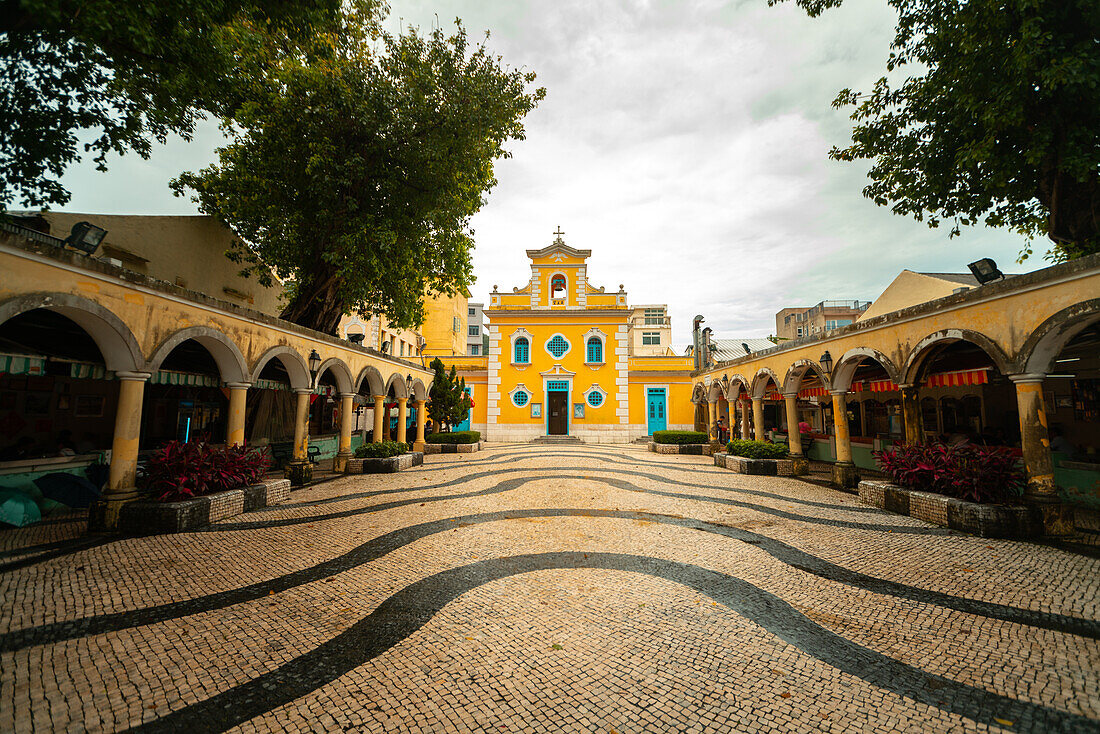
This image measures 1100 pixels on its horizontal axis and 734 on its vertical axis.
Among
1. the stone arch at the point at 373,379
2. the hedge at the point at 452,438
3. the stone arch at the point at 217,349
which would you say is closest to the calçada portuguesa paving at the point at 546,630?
the stone arch at the point at 217,349

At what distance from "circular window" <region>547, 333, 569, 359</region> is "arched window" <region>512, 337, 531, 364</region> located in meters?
1.27

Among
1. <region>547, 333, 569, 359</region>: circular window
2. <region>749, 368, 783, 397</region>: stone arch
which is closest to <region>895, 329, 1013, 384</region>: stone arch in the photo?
<region>749, 368, 783, 397</region>: stone arch

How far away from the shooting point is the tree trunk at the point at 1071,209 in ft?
26.9

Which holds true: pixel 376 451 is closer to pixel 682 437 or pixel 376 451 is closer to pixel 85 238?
pixel 85 238

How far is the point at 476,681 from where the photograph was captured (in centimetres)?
291

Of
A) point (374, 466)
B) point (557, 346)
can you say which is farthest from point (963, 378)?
point (557, 346)

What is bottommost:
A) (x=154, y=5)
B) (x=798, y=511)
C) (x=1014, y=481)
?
(x=798, y=511)

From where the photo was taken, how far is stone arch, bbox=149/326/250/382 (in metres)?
6.69

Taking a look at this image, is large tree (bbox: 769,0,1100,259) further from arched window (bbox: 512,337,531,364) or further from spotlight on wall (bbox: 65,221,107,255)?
arched window (bbox: 512,337,531,364)

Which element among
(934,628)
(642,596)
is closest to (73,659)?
(642,596)

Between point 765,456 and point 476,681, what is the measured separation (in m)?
12.2

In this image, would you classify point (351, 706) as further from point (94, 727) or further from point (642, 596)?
point (642, 596)

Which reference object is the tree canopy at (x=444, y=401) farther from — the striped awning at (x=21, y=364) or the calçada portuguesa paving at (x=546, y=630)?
the striped awning at (x=21, y=364)

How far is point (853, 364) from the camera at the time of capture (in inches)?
396
